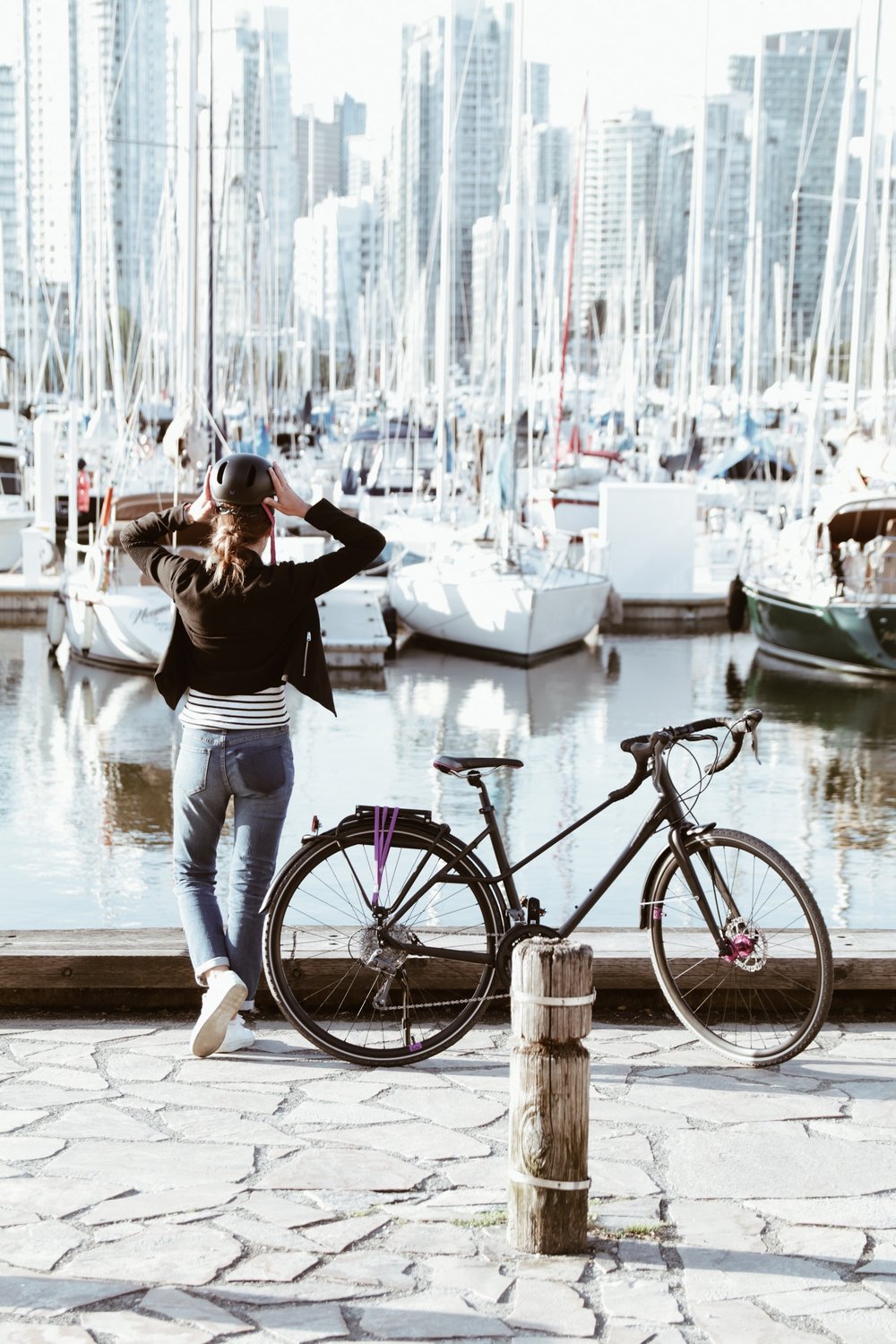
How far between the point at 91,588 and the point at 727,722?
17.2 meters

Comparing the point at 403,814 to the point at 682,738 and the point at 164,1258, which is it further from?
the point at 164,1258

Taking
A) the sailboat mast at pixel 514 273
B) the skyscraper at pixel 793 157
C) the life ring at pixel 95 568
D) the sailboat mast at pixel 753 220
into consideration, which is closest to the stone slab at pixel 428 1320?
the life ring at pixel 95 568

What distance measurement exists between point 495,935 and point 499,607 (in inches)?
703

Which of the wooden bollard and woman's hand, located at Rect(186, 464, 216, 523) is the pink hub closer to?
the wooden bollard

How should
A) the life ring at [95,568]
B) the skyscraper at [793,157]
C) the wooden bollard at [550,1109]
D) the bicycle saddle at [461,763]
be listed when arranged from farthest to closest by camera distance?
the skyscraper at [793,157]
the life ring at [95,568]
the bicycle saddle at [461,763]
the wooden bollard at [550,1109]

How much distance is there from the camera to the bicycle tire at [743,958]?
5387mm

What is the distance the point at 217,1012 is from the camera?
17.5 ft

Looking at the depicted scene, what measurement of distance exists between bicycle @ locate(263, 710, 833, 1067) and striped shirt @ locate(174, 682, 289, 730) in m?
0.39

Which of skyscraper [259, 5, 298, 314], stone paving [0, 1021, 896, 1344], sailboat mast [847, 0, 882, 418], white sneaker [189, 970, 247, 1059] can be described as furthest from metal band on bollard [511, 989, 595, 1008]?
skyscraper [259, 5, 298, 314]

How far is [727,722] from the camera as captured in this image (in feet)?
18.1

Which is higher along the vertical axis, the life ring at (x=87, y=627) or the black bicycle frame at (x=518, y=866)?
the black bicycle frame at (x=518, y=866)

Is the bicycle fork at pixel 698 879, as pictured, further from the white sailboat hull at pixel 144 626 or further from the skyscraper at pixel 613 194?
the skyscraper at pixel 613 194

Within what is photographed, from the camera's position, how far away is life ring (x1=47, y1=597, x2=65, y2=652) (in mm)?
22812

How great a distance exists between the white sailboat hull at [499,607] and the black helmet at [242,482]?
58.0 ft
